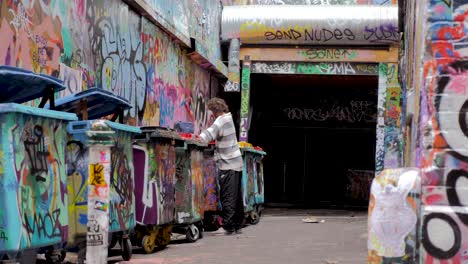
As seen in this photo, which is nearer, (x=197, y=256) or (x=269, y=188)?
(x=197, y=256)

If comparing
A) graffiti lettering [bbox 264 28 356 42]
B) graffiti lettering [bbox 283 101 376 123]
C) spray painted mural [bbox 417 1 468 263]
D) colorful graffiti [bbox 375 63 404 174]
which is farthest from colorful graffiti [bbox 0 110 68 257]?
graffiti lettering [bbox 283 101 376 123]

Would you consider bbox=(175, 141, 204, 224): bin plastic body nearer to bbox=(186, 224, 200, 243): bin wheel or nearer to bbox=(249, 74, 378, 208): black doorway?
bbox=(186, 224, 200, 243): bin wheel

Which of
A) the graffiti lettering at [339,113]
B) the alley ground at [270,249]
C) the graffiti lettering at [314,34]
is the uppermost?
the graffiti lettering at [314,34]

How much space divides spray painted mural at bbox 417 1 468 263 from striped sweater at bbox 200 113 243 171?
21.5ft

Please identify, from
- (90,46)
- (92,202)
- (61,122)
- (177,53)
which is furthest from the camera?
(177,53)

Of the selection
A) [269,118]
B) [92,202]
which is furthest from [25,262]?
[269,118]

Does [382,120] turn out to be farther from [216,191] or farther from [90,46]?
[90,46]

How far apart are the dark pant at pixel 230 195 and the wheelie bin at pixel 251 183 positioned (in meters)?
2.15

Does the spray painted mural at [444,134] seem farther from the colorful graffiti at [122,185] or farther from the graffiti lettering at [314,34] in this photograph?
the graffiti lettering at [314,34]

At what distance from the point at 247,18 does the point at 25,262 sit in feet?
54.6

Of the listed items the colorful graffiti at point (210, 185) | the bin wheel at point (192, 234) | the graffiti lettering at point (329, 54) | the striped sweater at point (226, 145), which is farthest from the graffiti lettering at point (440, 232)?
the graffiti lettering at point (329, 54)

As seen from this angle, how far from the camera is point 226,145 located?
456 inches

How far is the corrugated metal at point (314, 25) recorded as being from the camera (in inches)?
838

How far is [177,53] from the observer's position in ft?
55.5
